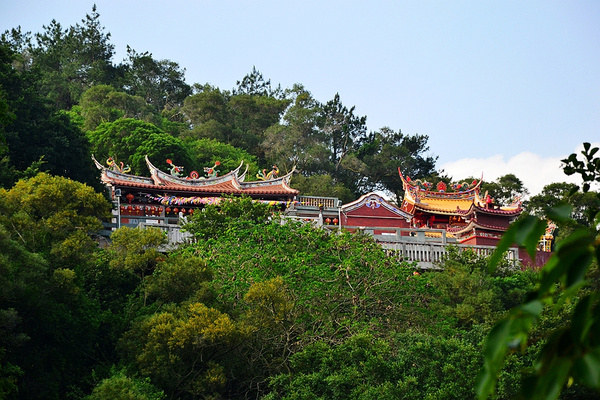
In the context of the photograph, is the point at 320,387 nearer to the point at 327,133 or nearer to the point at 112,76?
the point at 327,133

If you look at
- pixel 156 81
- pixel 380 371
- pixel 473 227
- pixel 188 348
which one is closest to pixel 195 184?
pixel 473 227

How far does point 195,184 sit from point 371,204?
626 cm

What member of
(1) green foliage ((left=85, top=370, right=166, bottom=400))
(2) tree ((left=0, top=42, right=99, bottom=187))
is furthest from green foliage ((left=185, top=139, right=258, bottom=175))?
(1) green foliage ((left=85, top=370, right=166, bottom=400))

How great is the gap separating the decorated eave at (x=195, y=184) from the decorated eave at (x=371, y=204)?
2.15 meters

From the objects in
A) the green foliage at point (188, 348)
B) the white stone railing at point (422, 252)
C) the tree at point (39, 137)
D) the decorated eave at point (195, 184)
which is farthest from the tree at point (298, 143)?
the green foliage at point (188, 348)

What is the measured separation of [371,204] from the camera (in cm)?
2880

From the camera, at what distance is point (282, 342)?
12.3 meters

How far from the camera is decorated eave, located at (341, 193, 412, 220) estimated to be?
28391 millimetres

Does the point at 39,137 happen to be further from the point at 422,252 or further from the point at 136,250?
the point at 422,252

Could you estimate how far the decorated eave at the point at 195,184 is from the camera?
2711 centimetres

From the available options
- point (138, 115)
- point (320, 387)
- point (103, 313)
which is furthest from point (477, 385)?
point (138, 115)

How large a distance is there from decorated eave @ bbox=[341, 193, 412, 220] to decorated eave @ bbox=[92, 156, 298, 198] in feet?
7.04

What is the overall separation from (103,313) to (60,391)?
1719 mm

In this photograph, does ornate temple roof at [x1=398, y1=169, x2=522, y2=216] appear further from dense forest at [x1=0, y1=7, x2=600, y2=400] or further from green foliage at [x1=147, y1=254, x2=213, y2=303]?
green foliage at [x1=147, y1=254, x2=213, y2=303]
